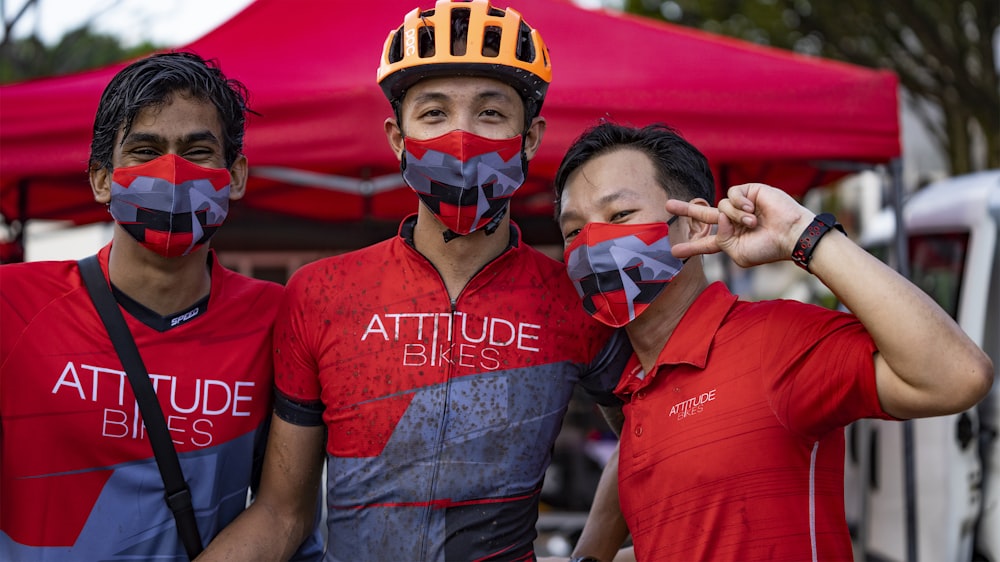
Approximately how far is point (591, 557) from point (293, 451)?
0.90 meters

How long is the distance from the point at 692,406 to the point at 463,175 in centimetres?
82

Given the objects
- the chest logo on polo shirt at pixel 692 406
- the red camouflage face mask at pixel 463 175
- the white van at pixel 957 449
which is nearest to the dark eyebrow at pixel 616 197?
the red camouflage face mask at pixel 463 175

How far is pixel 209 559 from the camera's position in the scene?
2.24m

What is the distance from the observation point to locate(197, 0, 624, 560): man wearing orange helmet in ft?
7.29

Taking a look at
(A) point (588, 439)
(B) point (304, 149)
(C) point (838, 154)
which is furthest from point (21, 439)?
(A) point (588, 439)

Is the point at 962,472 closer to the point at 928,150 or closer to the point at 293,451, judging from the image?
the point at 293,451

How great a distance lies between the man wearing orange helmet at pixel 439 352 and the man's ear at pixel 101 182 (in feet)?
1.86

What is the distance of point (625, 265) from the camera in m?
2.23

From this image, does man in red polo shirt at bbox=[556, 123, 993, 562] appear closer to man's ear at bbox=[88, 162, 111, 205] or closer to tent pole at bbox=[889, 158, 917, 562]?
man's ear at bbox=[88, 162, 111, 205]

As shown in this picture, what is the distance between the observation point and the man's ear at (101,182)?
95.2 inches

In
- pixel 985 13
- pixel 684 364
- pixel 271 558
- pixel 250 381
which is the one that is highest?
pixel 985 13

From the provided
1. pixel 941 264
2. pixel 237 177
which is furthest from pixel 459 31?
pixel 941 264

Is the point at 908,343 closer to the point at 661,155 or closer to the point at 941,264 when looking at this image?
the point at 661,155

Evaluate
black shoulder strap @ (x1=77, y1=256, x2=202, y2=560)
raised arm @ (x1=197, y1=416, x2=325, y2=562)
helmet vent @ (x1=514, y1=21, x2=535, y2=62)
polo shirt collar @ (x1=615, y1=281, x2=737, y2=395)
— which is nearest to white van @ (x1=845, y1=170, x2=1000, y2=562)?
polo shirt collar @ (x1=615, y1=281, x2=737, y2=395)
